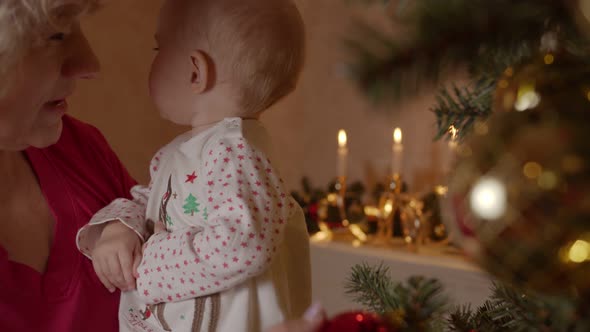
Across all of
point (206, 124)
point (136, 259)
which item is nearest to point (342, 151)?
point (206, 124)

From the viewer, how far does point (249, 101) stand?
0.93 m

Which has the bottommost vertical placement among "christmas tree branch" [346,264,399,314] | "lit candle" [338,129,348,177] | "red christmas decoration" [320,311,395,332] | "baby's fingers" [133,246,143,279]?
"lit candle" [338,129,348,177]

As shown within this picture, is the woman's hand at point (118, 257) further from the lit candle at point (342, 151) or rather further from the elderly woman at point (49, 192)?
the lit candle at point (342, 151)

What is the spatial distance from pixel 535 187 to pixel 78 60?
745 millimetres

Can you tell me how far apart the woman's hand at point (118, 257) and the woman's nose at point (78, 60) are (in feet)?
0.85

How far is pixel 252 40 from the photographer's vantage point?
881mm

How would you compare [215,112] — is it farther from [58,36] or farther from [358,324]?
[358,324]

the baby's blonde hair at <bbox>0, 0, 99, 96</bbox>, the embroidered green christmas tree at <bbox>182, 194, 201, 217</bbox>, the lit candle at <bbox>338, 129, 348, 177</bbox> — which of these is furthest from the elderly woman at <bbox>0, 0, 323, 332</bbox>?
the lit candle at <bbox>338, 129, 348, 177</bbox>

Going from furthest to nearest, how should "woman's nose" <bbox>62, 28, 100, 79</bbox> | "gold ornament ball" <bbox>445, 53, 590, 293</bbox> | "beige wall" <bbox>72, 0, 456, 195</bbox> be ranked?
"beige wall" <bbox>72, 0, 456, 195</bbox> → "woman's nose" <bbox>62, 28, 100, 79</bbox> → "gold ornament ball" <bbox>445, 53, 590, 293</bbox>

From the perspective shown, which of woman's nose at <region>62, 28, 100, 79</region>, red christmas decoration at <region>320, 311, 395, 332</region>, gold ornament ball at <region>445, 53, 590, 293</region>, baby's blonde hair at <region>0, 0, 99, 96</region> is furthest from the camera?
woman's nose at <region>62, 28, 100, 79</region>

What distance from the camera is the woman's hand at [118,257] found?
2.93ft

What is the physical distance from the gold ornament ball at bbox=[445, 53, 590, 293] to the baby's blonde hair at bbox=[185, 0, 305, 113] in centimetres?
59

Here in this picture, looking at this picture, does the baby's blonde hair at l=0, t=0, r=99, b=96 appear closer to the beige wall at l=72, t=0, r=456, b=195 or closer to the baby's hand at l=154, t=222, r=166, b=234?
the baby's hand at l=154, t=222, r=166, b=234

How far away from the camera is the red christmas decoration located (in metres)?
0.44
